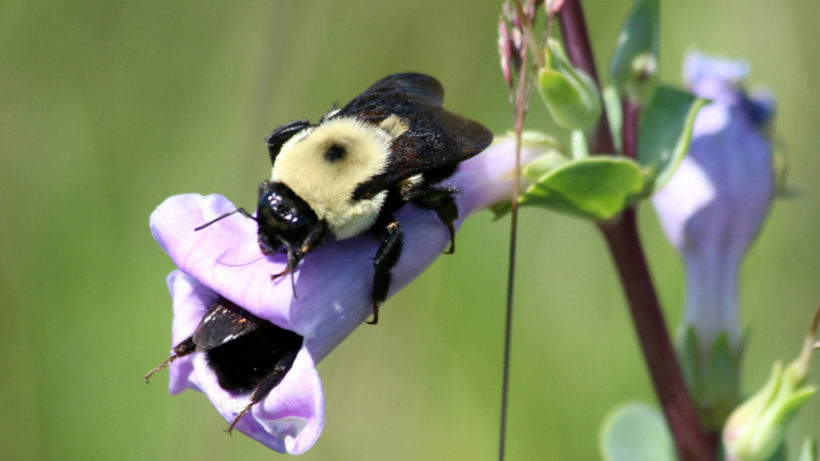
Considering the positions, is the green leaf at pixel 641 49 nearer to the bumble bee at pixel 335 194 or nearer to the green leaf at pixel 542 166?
the green leaf at pixel 542 166

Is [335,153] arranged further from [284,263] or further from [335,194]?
[284,263]

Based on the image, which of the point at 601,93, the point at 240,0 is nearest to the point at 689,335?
the point at 601,93

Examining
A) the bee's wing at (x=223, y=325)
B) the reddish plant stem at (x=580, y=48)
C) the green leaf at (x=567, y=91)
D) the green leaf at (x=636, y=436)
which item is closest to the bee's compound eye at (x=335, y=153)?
the bee's wing at (x=223, y=325)

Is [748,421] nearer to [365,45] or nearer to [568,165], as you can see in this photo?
[568,165]

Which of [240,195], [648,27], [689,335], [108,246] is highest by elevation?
[648,27]

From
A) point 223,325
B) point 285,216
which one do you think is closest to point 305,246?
point 285,216

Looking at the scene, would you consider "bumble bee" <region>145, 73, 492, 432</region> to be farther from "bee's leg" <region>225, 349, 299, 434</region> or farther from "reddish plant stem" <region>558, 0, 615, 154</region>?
"reddish plant stem" <region>558, 0, 615, 154</region>
